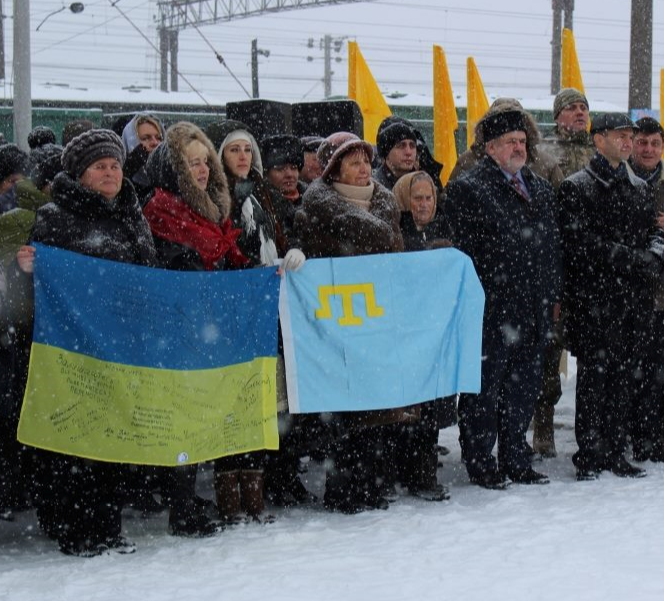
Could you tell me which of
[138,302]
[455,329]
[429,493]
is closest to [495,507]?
[429,493]

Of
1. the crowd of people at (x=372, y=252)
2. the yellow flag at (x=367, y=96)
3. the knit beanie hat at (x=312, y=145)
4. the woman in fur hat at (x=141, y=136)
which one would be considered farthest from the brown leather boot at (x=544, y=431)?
the yellow flag at (x=367, y=96)

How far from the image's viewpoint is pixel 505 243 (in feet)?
21.6

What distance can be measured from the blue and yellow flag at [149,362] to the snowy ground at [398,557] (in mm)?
490

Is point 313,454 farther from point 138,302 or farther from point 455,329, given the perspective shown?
point 138,302

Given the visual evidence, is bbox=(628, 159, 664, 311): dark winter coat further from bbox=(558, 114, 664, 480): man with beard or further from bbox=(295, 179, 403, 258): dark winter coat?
bbox=(295, 179, 403, 258): dark winter coat

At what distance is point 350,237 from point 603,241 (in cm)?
160

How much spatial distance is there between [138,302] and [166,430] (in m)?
0.60

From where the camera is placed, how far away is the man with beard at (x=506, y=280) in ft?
21.7

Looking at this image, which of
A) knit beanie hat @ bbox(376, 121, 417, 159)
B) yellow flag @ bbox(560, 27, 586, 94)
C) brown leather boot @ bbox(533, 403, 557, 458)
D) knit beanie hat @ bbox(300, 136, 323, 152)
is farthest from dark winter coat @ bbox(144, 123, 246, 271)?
yellow flag @ bbox(560, 27, 586, 94)

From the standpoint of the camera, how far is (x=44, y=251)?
17.5 ft

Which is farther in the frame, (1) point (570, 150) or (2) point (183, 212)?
(1) point (570, 150)

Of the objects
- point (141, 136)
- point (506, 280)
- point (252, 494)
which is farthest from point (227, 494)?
point (141, 136)

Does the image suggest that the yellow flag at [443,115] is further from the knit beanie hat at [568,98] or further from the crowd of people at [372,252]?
the crowd of people at [372,252]

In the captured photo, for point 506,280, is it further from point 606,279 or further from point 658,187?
point 658,187
